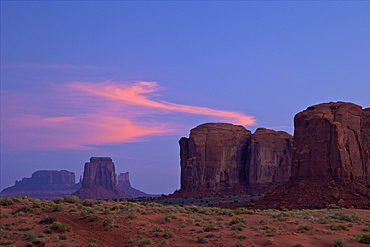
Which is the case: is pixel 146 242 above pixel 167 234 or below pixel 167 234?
below

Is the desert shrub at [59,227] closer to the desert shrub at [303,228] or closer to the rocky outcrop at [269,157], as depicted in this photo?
the desert shrub at [303,228]

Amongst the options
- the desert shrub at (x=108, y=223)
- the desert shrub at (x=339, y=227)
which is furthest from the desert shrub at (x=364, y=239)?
the desert shrub at (x=108, y=223)

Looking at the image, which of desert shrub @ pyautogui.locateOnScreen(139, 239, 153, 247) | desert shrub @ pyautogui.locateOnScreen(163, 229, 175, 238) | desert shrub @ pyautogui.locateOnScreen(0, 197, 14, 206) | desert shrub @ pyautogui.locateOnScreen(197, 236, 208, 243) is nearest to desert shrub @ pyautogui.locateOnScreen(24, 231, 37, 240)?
desert shrub @ pyautogui.locateOnScreen(139, 239, 153, 247)

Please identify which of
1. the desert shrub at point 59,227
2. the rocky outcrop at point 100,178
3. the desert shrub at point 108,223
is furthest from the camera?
the rocky outcrop at point 100,178

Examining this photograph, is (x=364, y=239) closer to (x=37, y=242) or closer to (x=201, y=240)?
(x=201, y=240)


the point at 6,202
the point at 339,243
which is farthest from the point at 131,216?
the point at 339,243

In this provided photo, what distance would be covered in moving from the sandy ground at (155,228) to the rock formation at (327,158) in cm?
2166

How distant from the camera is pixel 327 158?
52.2 meters

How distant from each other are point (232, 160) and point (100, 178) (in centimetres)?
10195

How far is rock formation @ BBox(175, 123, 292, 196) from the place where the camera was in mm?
90875

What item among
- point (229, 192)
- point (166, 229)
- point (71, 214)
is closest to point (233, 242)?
point (166, 229)

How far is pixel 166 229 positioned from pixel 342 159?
34.0 metres

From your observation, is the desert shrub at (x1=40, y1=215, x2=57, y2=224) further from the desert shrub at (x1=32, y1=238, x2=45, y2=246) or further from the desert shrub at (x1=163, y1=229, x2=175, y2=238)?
the desert shrub at (x1=163, y1=229, x2=175, y2=238)

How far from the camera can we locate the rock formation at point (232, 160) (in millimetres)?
90875
